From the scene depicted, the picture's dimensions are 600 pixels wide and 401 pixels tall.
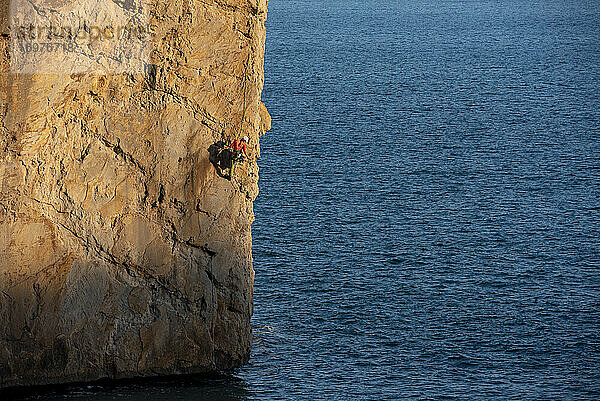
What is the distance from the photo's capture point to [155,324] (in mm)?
19219

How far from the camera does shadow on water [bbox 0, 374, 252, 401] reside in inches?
717

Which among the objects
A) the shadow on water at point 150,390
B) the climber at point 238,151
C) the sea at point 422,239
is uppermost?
the climber at point 238,151

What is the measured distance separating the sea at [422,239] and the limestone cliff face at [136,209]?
79 cm

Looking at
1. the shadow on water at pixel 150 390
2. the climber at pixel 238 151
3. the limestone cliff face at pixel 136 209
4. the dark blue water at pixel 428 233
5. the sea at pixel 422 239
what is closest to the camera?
the limestone cliff face at pixel 136 209

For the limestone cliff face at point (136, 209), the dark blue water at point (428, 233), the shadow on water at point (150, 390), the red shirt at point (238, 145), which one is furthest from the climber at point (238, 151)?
the dark blue water at point (428, 233)

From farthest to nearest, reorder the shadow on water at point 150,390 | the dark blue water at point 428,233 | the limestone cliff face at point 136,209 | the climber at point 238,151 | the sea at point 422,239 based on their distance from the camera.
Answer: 1. the dark blue water at point 428,233
2. the sea at point 422,239
3. the climber at point 238,151
4. the shadow on water at point 150,390
5. the limestone cliff face at point 136,209

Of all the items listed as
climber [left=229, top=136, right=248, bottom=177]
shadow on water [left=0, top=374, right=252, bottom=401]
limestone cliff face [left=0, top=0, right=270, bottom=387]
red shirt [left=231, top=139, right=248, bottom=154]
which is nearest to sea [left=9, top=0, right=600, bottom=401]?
shadow on water [left=0, top=374, right=252, bottom=401]

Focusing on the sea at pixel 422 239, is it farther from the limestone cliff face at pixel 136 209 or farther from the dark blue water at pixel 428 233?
the limestone cliff face at pixel 136 209

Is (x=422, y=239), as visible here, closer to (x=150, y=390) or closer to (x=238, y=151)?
(x=238, y=151)

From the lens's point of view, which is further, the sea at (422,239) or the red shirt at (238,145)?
the sea at (422,239)

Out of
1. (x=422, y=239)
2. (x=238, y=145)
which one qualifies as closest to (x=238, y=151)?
(x=238, y=145)

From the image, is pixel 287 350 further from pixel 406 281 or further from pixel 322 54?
pixel 322 54

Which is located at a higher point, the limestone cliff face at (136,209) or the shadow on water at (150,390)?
the limestone cliff face at (136,209)

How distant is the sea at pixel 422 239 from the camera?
1969 cm
